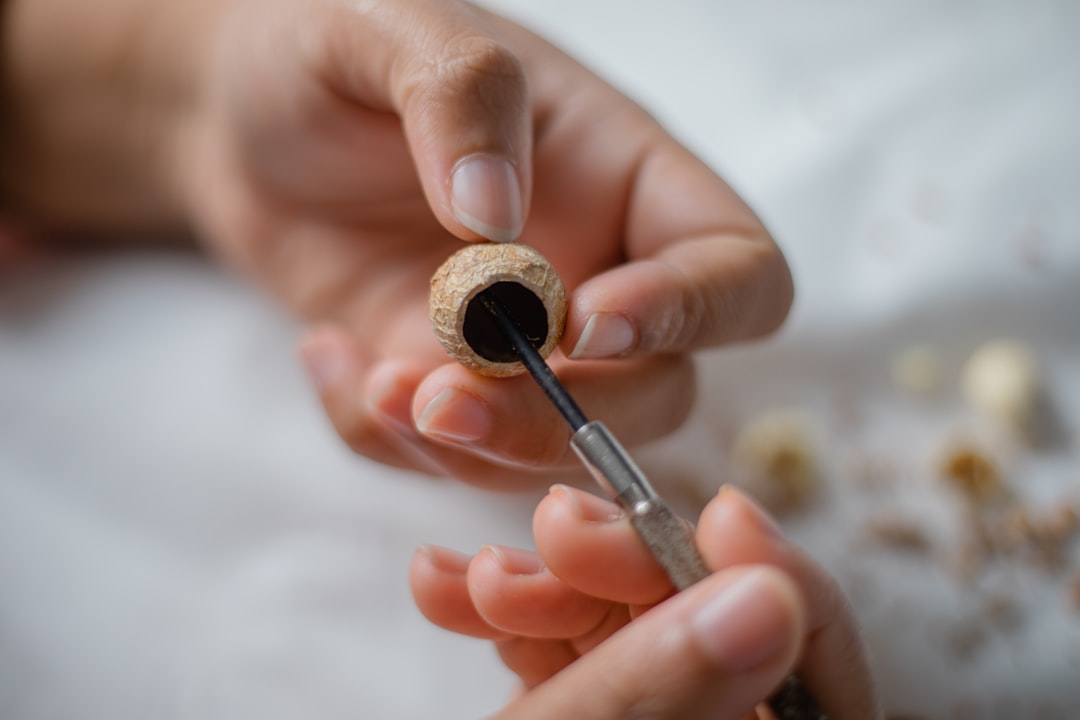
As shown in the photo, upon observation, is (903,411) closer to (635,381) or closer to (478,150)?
(635,381)

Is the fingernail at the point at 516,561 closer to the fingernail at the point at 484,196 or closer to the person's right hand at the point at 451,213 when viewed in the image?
the person's right hand at the point at 451,213

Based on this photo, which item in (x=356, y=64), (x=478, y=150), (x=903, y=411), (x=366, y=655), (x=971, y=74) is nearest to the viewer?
(x=478, y=150)

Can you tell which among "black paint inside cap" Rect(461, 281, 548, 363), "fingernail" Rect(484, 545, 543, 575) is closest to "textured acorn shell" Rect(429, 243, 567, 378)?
"black paint inside cap" Rect(461, 281, 548, 363)

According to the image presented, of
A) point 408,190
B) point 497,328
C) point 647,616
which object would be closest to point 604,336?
point 497,328

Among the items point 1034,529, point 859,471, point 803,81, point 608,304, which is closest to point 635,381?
point 608,304

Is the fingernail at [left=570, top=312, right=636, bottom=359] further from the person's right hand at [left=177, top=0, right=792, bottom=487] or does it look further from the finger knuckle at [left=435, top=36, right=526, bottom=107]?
the finger knuckle at [left=435, top=36, right=526, bottom=107]

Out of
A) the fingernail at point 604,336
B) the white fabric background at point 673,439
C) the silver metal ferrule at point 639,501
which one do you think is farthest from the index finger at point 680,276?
the white fabric background at point 673,439

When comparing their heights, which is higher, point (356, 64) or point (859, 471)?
point (356, 64)

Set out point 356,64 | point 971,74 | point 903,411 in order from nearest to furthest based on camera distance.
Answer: point 356,64 → point 903,411 → point 971,74
